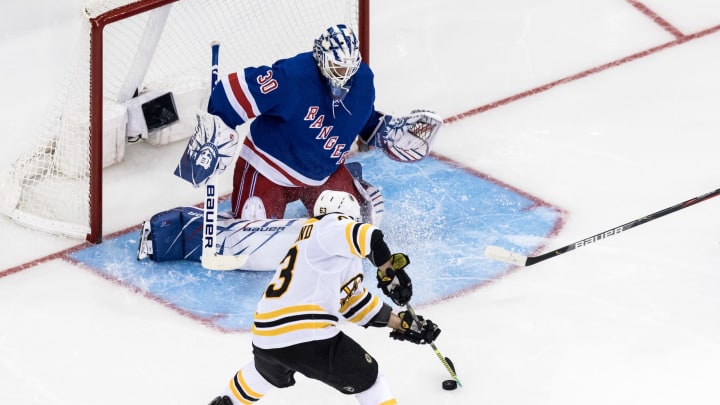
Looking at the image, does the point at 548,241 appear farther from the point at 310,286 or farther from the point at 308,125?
the point at 310,286

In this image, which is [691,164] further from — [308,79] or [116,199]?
[116,199]

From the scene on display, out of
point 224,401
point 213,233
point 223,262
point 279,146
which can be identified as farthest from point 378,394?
point 279,146

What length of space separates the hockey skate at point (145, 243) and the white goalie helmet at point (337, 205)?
1.22 meters

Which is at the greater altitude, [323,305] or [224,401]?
[323,305]

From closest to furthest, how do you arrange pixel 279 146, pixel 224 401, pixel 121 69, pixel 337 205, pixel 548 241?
1. pixel 337 205
2. pixel 224 401
3. pixel 279 146
4. pixel 548 241
5. pixel 121 69

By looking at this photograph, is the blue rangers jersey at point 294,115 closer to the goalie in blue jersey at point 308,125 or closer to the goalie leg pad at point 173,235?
the goalie in blue jersey at point 308,125

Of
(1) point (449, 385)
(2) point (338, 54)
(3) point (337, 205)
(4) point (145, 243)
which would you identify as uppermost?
(2) point (338, 54)

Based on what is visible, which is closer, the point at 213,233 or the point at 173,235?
the point at 213,233

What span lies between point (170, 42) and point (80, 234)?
105cm

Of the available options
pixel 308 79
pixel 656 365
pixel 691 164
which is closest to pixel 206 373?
pixel 308 79

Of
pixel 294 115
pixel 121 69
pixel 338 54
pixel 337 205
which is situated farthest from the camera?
pixel 121 69

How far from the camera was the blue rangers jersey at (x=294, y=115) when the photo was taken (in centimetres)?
571

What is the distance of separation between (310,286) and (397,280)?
0.27 metres

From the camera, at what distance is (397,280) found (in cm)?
486
